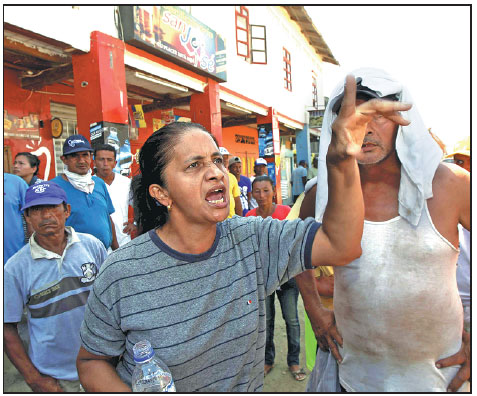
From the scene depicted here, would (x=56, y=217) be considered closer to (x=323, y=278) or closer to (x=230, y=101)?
(x=323, y=278)

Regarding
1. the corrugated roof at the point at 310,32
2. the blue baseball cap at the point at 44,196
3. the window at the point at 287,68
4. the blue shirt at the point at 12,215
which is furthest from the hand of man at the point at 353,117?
the window at the point at 287,68

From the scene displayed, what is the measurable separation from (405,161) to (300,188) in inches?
425

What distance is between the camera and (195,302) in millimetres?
1175

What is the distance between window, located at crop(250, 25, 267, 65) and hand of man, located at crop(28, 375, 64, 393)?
1058cm

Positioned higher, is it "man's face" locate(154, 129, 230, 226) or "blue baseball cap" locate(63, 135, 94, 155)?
"blue baseball cap" locate(63, 135, 94, 155)

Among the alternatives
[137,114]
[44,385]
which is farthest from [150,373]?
[137,114]

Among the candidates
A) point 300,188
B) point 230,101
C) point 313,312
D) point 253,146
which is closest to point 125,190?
point 313,312

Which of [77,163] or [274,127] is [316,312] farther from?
[274,127]

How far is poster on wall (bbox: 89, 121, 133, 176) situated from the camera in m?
5.17

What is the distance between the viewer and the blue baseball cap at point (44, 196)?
2.13 meters

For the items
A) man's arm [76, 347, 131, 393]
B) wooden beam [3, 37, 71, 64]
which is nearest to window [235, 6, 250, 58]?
wooden beam [3, 37, 71, 64]

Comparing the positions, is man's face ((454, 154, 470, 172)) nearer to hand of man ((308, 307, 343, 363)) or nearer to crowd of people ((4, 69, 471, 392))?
crowd of people ((4, 69, 471, 392))

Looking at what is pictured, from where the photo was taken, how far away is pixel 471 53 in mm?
1521

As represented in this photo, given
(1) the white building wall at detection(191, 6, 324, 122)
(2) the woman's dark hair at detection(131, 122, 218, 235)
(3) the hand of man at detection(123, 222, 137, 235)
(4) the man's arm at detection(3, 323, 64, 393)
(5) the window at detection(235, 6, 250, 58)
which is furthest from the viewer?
(5) the window at detection(235, 6, 250, 58)
